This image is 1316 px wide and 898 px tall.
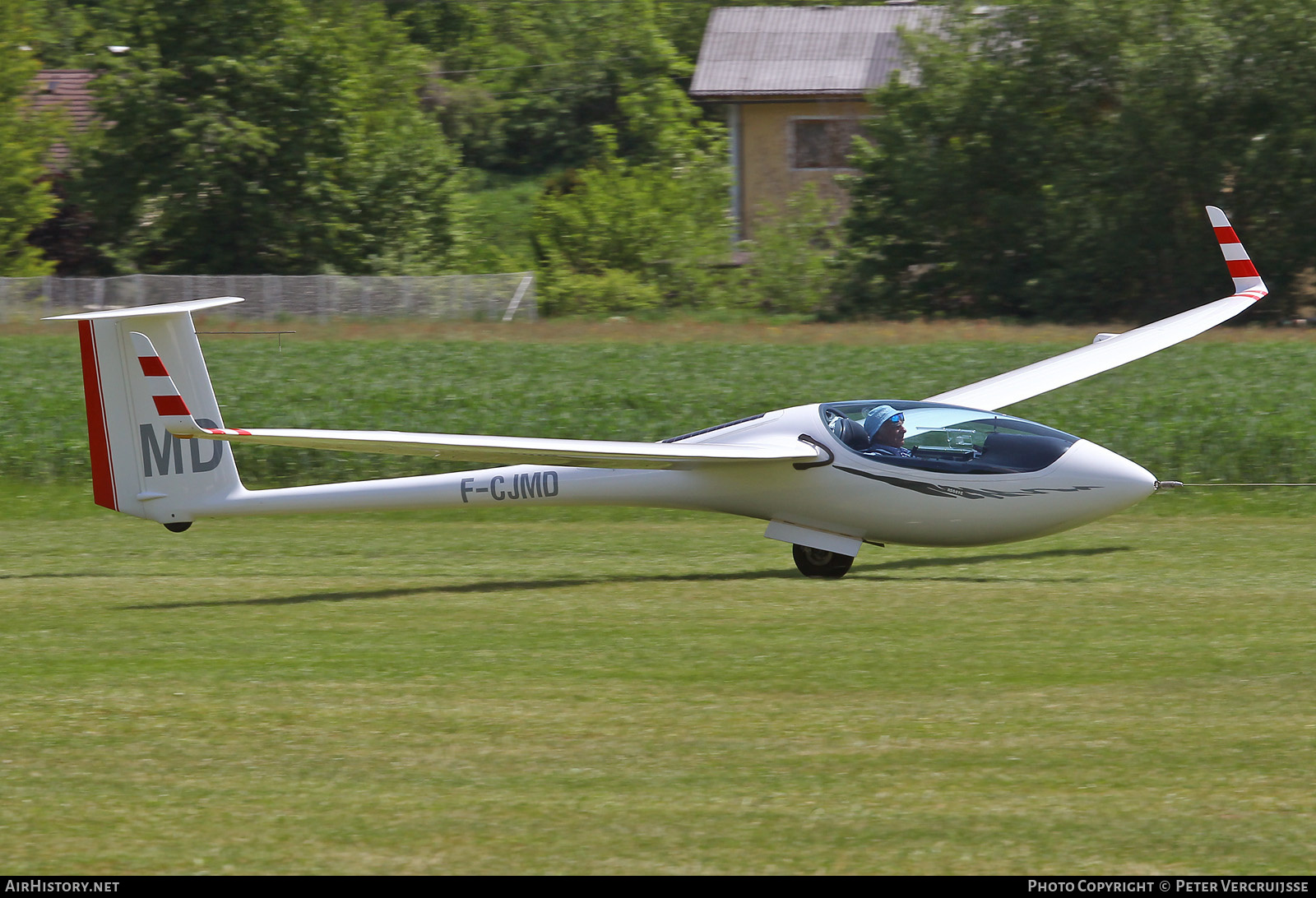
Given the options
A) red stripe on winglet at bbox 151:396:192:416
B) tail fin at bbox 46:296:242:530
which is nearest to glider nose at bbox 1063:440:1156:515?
red stripe on winglet at bbox 151:396:192:416

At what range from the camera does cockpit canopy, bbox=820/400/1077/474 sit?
12.5 meters

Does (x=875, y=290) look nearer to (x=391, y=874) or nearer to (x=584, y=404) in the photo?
(x=584, y=404)

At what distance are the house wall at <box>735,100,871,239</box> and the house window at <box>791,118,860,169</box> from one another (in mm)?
139

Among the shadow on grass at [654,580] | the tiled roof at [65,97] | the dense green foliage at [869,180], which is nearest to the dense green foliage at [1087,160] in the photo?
the dense green foliage at [869,180]

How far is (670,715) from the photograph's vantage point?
8398mm

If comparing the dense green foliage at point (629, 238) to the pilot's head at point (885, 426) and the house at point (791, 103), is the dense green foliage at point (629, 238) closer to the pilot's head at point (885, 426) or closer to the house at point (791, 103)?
the house at point (791, 103)

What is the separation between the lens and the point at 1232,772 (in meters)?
7.05

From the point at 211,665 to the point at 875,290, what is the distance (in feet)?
119

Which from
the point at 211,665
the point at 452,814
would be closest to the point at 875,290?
the point at 211,665

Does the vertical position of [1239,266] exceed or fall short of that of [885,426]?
it exceeds it

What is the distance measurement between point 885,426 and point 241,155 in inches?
1440

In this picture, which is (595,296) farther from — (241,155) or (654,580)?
(654,580)

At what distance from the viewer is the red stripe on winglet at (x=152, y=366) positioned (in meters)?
12.5

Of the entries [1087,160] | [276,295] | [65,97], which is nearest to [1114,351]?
[1087,160]
